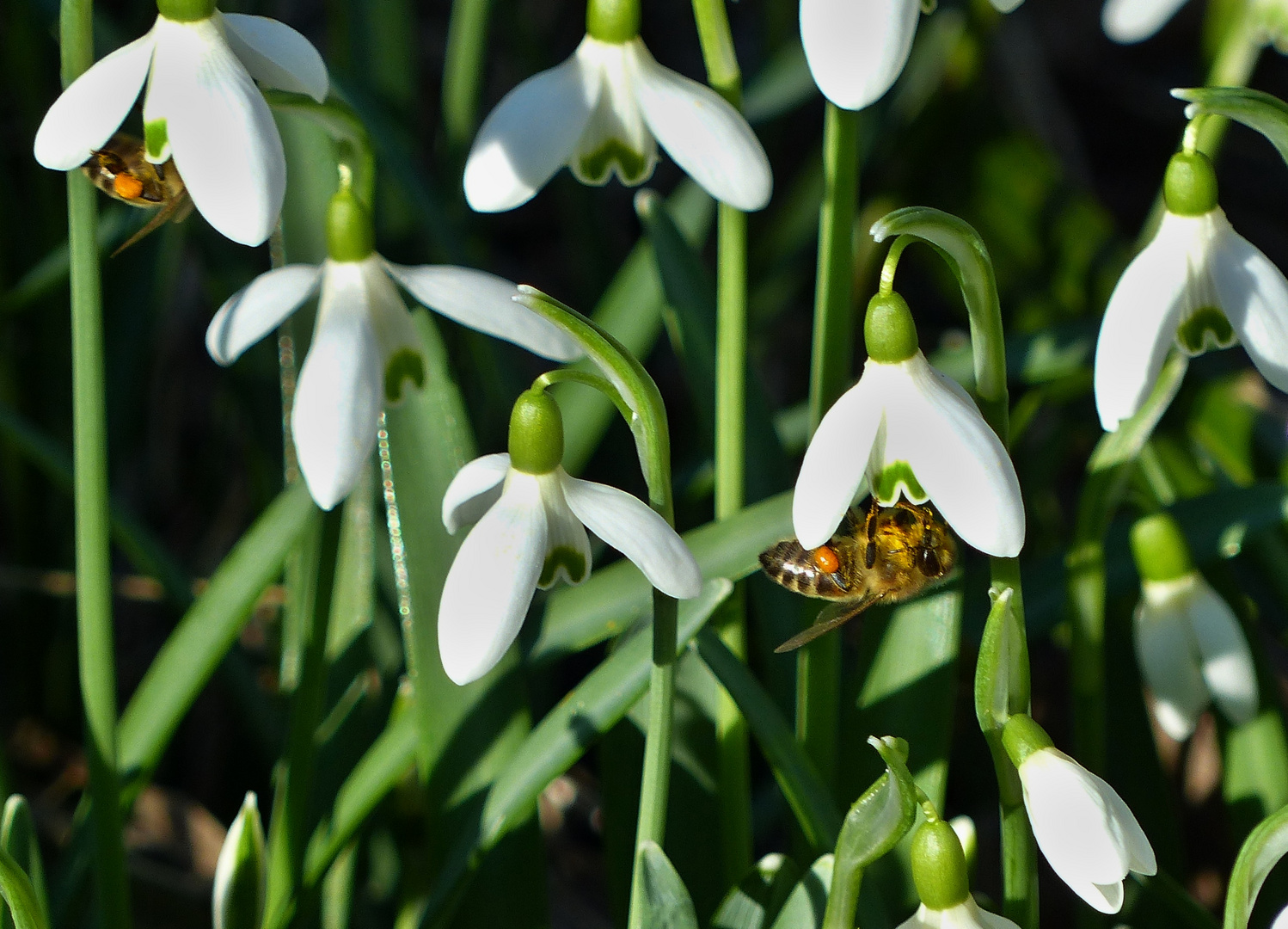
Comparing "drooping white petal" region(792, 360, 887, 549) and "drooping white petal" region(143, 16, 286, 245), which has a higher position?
"drooping white petal" region(143, 16, 286, 245)

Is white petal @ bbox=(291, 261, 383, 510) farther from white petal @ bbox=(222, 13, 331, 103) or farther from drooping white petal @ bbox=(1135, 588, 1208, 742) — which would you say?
drooping white petal @ bbox=(1135, 588, 1208, 742)

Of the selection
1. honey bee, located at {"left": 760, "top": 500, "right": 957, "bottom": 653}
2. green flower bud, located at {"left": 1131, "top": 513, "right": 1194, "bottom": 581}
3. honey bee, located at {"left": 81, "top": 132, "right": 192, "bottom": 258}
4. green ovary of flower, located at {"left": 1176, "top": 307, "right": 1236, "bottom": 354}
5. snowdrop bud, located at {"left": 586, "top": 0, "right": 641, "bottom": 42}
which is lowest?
green flower bud, located at {"left": 1131, "top": 513, "right": 1194, "bottom": 581}

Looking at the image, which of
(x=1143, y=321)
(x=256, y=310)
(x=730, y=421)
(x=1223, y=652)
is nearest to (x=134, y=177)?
(x=256, y=310)

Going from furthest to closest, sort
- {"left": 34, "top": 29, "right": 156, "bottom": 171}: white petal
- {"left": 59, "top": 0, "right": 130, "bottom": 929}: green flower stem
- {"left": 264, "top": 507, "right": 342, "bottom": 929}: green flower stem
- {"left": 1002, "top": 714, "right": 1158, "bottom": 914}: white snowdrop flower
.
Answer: {"left": 264, "top": 507, "right": 342, "bottom": 929}: green flower stem < {"left": 59, "top": 0, "right": 130, "bottom": 929}: green flower stem < {"left": 34, "top": 29, "right": 156, "bottom": 171}: white petal < {"left": 1002, "top": 714, "right": 1158, "bottom": 914}: white snowdrop flower

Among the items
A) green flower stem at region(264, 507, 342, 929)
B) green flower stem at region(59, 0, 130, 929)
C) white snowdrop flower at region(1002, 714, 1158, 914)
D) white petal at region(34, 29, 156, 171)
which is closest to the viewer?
white snowdrop flower at region(1002, 714, 1158, 914)

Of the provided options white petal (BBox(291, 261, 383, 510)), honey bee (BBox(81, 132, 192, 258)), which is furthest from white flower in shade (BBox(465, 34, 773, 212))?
honey bee (BBox(81, 132, 192, 258))

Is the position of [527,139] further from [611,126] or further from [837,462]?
[837,462]
